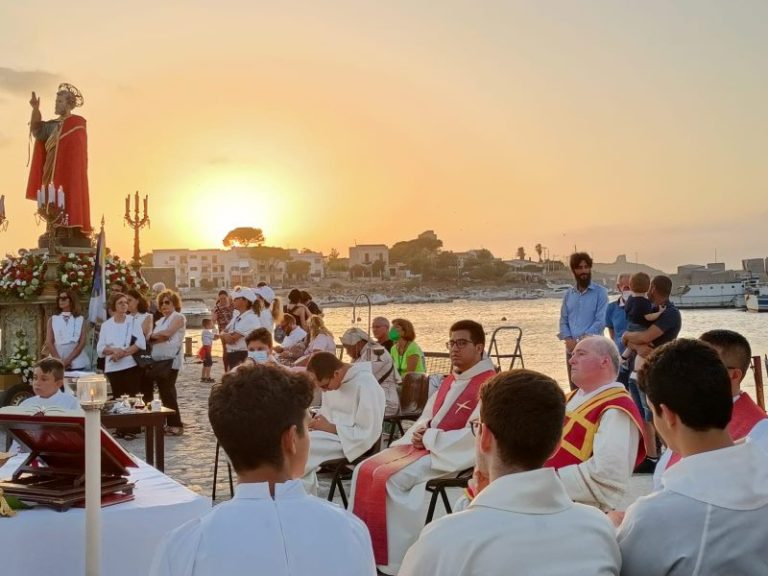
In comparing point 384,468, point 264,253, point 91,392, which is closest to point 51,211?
point 384,468

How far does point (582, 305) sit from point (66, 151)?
839cm

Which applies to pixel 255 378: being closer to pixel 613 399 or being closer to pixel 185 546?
pixel 185 546

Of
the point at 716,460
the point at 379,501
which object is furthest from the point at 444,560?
the point at 379,501

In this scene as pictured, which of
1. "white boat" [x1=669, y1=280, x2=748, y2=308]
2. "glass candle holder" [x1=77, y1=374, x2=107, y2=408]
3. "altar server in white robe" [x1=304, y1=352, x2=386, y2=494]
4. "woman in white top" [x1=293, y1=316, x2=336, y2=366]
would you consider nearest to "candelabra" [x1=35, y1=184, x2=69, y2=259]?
"woman in white top" [x1=293, y1=316, x2=336, y2=366]

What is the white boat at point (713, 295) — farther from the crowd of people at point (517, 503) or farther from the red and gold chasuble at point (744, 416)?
the crowd of people at point (517, 503)

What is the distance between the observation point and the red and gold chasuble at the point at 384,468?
5734 mm

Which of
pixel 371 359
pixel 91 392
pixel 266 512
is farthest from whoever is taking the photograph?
pixel 371 359

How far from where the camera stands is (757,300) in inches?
2901

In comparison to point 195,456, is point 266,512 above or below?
above

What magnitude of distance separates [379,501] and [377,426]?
94 cm

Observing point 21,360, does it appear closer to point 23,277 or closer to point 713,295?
point 23,277

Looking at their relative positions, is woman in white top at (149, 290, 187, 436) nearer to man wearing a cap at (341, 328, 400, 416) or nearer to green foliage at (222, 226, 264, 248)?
man wearing a cap at (341, 328, 400, 416)

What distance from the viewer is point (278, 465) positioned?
2357 mm

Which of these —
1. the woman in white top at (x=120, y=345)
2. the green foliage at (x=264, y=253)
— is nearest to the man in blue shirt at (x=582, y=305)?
the woman in white top at (x=120, y=345)
